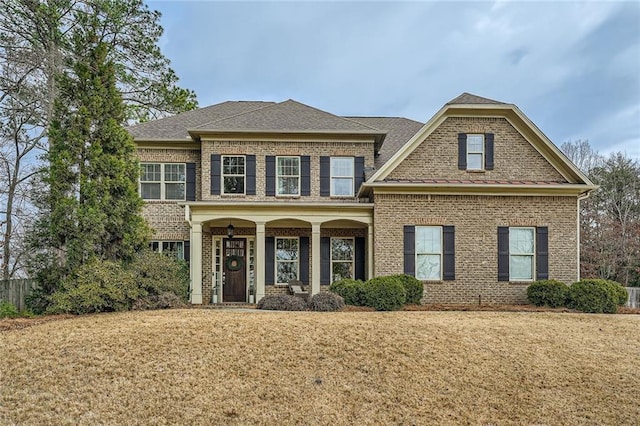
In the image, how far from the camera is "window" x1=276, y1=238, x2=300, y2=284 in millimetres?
16359

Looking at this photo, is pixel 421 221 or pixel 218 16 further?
pixel 218 16

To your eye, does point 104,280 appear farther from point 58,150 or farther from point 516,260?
point 516,260

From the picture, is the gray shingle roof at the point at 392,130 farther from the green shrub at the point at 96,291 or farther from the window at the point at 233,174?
the green shrub at the point at 96,291

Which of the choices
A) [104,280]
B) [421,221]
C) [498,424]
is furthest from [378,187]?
[498,424]

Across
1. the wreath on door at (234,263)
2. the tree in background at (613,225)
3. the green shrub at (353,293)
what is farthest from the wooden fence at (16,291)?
the tree in background at (613,225)

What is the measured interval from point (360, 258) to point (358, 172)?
124 inches

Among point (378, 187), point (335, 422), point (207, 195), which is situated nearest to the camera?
point (335, 422)

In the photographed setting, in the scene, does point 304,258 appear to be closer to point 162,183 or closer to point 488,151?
point 162,183

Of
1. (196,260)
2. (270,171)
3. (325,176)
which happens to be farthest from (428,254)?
(196,260)

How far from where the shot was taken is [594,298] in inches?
517

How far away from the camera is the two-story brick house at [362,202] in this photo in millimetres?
14555

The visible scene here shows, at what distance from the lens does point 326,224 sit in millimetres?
16078

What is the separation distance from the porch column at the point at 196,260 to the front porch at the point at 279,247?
0.03 m

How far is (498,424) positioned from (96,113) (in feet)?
39.3
